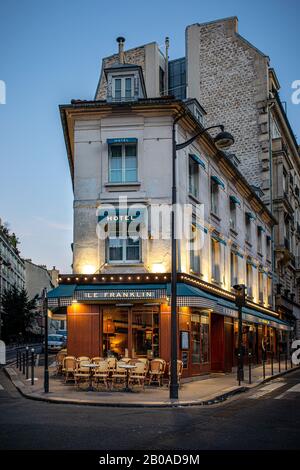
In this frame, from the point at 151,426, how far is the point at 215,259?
17585 mm

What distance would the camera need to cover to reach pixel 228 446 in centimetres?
914

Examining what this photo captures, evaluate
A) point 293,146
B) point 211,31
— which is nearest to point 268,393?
point 211,31

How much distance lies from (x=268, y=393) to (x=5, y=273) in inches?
2576

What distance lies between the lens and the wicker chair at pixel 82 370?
18.7m

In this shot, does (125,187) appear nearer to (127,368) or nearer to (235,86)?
(127,368)

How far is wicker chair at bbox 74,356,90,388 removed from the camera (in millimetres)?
18727

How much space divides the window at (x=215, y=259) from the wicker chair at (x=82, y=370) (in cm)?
931

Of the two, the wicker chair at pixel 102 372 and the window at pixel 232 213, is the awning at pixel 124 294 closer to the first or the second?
the wicker chair at pixel 102 372

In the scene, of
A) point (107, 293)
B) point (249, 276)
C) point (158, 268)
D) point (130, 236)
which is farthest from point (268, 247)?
point (107, 293)

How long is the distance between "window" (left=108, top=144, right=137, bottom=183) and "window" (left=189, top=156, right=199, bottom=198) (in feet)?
9.69

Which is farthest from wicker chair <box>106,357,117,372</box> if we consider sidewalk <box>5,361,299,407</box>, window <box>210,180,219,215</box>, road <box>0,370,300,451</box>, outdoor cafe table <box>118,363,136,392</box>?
window <box>210,180,219,215</box>

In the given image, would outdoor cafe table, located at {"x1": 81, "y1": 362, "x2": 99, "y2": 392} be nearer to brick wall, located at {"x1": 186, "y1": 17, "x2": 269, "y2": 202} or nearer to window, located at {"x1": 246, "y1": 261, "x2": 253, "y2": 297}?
window, located at {"x1": 246, "y1": 261, "x2": 253, "y2": 297}

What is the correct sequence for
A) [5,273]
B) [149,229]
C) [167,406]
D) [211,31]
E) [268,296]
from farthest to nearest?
[5,273], [211,31], [268,296], [149,229], [167,406]

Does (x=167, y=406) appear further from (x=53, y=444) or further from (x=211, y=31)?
(x=211, y=31)
